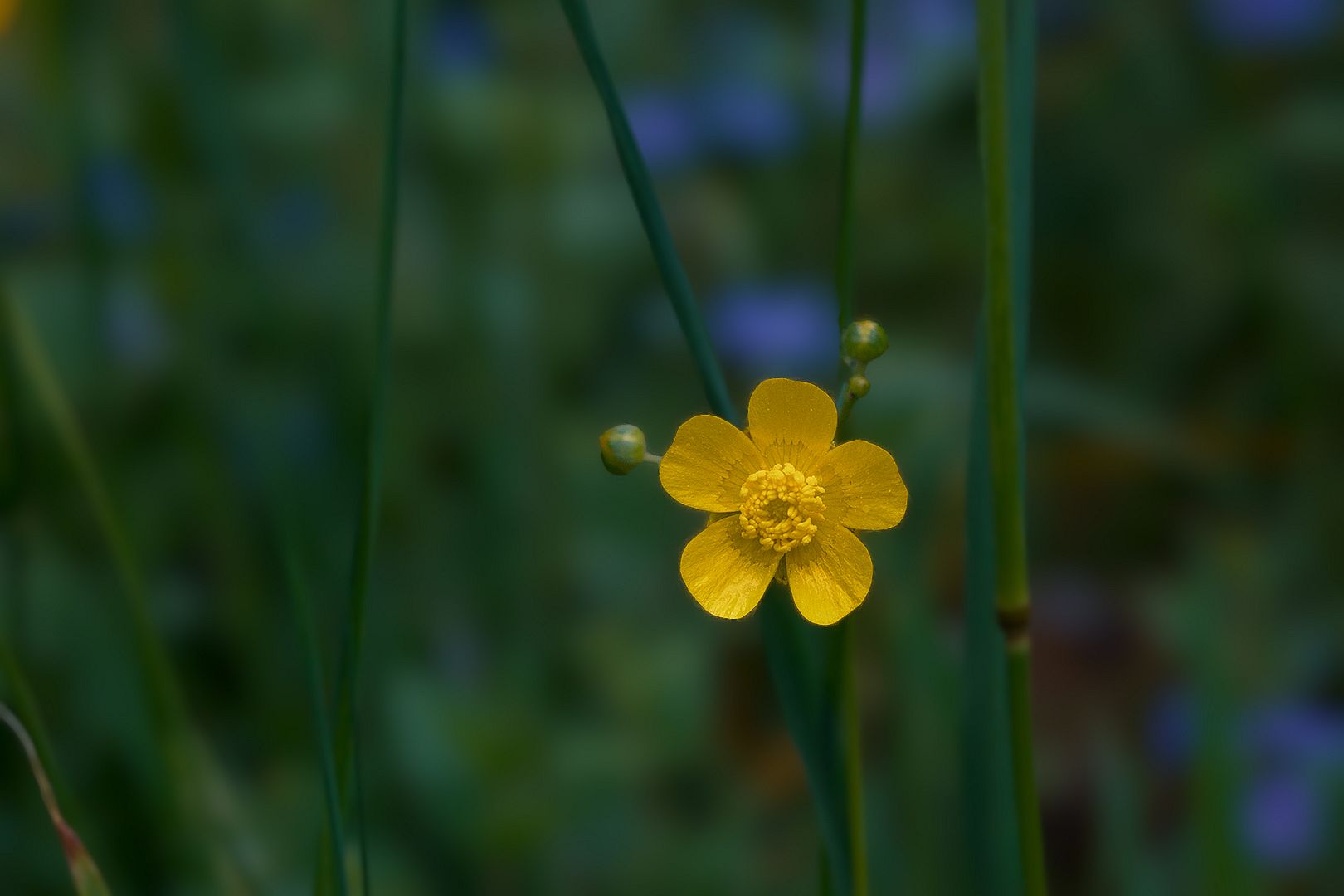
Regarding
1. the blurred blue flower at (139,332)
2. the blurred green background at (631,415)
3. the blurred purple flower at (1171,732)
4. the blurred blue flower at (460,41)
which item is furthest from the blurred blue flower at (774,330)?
the blurred blue flower at (139,332)

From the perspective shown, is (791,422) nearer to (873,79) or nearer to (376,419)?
(376,419)

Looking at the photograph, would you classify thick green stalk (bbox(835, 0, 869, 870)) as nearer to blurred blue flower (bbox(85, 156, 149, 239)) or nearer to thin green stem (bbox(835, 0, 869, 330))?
thin green stem (bbox(835, 0, 869, 330))

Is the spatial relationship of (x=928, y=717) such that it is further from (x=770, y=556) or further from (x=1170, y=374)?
(x=1170, y=374)

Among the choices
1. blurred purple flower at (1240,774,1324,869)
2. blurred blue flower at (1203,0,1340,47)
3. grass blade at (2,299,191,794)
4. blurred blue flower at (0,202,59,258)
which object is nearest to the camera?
grass blade at (2,299,191,794)

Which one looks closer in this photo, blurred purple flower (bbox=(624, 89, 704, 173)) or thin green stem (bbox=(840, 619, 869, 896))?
thin green stem (bbox=(840, 619, 869, 896))

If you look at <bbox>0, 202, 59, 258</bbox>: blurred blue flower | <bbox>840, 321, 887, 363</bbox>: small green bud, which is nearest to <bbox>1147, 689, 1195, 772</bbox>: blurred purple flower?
<bbox>840, 321, 887, 363</bbox>: small green bud

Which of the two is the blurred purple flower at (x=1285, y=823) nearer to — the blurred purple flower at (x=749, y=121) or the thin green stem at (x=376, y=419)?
the thin green stem at (x=376, y=419)

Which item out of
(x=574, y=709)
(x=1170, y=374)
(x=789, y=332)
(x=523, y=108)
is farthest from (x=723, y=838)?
(x=1170, y=374)

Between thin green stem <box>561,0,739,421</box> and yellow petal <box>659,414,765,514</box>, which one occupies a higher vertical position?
thin green stem <box>561,0,739,421</box>
